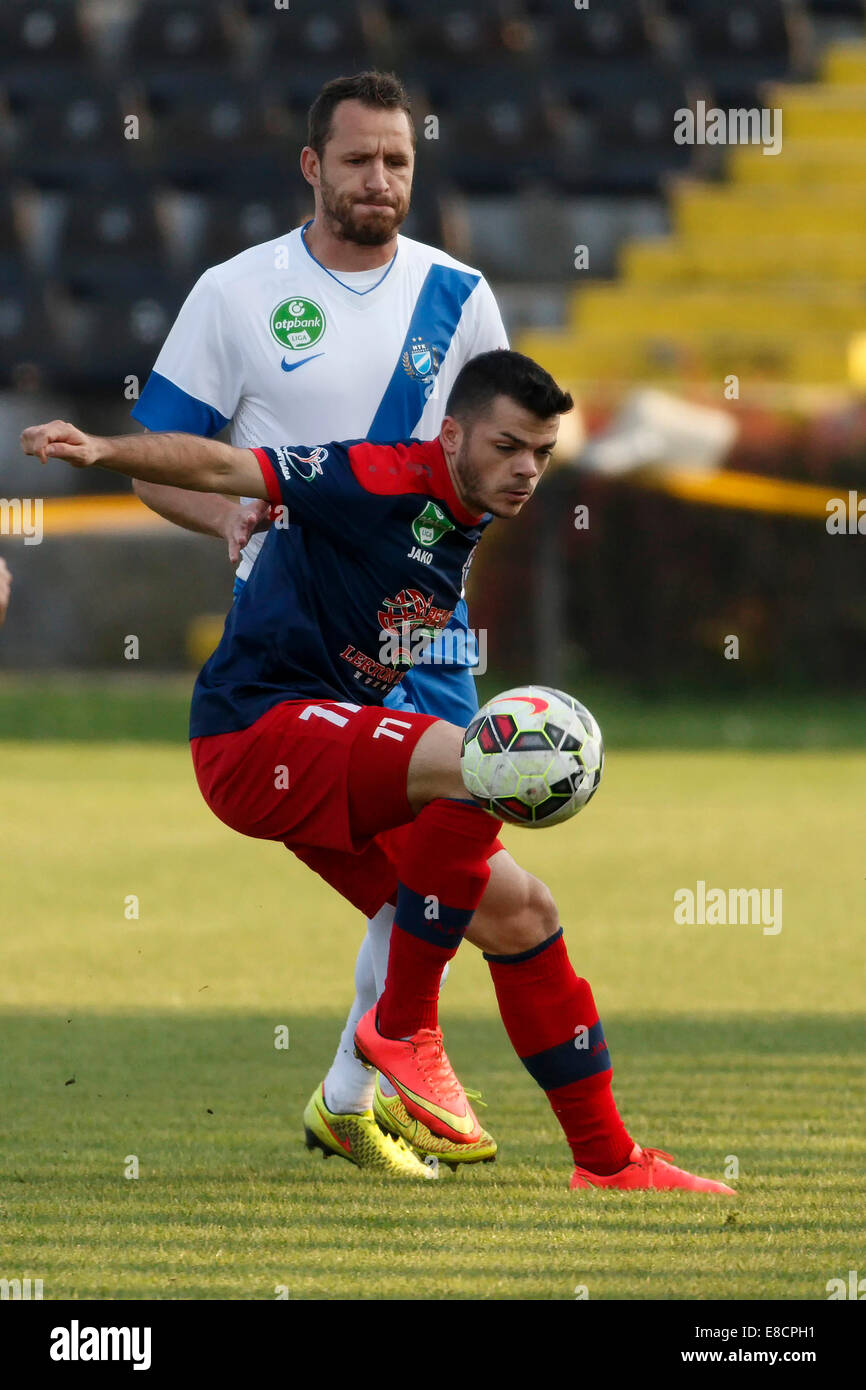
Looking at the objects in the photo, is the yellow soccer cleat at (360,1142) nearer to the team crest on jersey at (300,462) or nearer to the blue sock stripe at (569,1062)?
the blue sock stripe at (569,1062)

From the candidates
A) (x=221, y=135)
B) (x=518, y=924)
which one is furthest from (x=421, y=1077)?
(x=221, y=135)

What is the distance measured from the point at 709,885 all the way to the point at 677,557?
1257cm

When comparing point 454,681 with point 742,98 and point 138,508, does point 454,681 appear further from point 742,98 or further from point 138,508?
point 742,98

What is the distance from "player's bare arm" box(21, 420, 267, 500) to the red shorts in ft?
1.57

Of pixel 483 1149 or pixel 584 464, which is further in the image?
pixel 584 464

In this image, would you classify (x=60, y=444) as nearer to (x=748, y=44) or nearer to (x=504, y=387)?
(x=504, y=387)

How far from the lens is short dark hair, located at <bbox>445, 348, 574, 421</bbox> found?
4.09 m

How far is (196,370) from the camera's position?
454cm

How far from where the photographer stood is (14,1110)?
5082mm

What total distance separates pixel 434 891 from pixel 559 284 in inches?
994

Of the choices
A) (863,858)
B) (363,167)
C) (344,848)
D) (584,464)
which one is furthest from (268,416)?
(584,464)

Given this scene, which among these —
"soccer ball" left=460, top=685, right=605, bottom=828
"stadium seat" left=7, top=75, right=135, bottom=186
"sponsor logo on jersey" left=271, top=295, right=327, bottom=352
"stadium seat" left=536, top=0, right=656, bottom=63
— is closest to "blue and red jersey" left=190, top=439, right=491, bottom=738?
"sponsor logo on jersey" left=271, top=295, right=327, bottom=352
